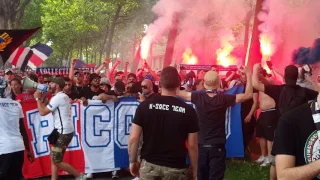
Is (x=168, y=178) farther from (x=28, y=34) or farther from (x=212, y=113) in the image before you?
(x=28, y=34)

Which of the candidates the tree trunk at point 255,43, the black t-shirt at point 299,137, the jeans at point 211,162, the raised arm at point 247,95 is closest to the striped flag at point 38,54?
the tree trunk at point 255,43

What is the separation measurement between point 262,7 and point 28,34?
12.1m

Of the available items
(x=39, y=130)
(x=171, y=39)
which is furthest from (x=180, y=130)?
(x=171, y=39)

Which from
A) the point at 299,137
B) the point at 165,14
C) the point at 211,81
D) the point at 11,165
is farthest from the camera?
the point at 165,14

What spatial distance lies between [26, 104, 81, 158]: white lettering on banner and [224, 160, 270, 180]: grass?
2723 mm

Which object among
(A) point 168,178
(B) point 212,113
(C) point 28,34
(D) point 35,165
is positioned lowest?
(D) point 35,165

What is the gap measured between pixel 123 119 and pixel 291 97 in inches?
128

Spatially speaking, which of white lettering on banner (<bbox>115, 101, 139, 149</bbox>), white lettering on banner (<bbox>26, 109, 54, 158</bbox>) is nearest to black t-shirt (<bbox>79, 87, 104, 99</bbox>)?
white lettering on banner (<bbox>115, 101, 139, 149</bbox>)

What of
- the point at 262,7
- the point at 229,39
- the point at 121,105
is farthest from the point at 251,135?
the point at 229,39

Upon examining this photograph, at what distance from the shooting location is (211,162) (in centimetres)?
530

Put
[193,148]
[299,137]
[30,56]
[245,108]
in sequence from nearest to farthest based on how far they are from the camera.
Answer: [299,137]
[193,148]
[245,108]
[30,56]

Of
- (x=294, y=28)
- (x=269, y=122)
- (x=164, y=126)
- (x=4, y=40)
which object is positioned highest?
(x=294, y=28)

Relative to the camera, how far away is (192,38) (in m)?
33.4

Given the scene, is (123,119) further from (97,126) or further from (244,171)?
(244,171)
